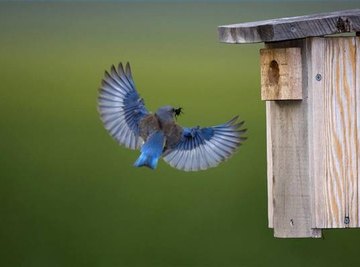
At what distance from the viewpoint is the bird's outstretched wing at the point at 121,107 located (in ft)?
16.9

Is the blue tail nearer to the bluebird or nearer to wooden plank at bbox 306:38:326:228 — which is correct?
the bluebird

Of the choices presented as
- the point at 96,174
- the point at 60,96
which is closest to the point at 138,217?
the point at 96,174

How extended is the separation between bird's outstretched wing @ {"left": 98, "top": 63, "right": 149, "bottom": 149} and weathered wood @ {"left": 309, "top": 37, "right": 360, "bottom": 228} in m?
0.82

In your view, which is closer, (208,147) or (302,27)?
(302,27)

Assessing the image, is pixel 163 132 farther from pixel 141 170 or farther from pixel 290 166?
pixel 141 170

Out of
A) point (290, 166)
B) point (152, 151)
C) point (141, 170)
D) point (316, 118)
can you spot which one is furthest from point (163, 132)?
point (141, 170)

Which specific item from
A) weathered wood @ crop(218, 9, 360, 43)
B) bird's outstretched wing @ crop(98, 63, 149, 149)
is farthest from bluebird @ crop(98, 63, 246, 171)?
weathered wood @ crop(218, 9, 360, 43)

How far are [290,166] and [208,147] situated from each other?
52 centimetres

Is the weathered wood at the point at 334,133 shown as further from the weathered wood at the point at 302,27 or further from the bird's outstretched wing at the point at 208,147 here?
the bird's outstretched wing at the point at 208,147

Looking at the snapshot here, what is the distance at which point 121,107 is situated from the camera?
5152mm

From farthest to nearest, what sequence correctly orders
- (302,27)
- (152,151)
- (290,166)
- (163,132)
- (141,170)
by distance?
(141,170)
(163,132)
(152,151)
(290,166)
(302,27)

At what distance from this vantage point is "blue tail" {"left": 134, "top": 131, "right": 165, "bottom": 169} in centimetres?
485

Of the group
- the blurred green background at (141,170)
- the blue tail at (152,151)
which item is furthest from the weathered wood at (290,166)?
the blurred green background at (141,170)

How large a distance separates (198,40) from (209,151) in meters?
2.10
